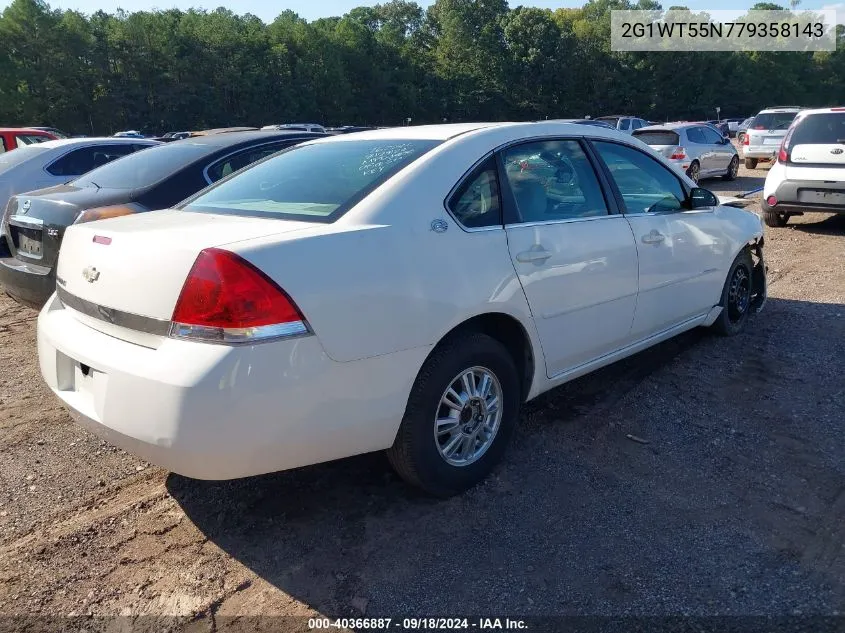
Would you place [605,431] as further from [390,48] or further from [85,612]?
[390,48]

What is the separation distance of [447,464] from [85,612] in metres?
1.53

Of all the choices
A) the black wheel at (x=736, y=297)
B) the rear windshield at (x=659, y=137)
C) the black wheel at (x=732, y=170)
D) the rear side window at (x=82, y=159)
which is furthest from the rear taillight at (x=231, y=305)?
the black wheel at (x=732, y=170)

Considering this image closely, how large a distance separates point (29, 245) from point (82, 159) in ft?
10.1

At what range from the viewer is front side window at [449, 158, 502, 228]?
3135 mm

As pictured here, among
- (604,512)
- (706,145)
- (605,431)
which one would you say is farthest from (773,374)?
(706,145)

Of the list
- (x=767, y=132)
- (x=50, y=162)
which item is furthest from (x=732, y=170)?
(x=50, y=162)

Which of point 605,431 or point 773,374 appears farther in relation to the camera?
point 773,374

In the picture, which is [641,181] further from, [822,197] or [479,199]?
[822,197]

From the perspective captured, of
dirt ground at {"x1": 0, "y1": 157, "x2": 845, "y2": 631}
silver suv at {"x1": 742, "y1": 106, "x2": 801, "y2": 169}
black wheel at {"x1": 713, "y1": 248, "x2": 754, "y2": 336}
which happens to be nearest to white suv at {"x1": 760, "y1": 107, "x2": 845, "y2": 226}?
black wheel at {"x1": 713, "y1": 248, "x2": 754, "y2": 336}

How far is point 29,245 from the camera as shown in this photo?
5.16m

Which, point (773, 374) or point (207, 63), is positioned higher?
point (207, 63)

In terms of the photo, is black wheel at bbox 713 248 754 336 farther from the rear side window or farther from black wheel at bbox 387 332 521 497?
the rear side window

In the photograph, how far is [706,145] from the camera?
54.0ft

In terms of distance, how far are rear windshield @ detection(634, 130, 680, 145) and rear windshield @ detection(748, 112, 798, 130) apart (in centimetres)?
520
